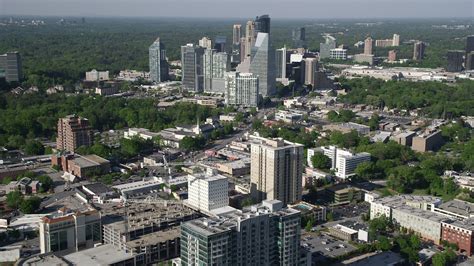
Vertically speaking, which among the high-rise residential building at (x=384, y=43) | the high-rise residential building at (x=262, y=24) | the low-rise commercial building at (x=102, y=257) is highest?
the high-rise residential building at (x=262, y=24)

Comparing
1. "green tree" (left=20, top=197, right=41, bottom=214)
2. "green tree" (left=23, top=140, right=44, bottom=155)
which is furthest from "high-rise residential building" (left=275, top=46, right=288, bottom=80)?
"green tree" (left=20, top=197, right=41, bottom=214)

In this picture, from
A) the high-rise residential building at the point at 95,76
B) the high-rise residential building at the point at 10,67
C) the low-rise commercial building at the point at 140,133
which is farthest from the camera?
the high-rise residential building at the point at 95,76

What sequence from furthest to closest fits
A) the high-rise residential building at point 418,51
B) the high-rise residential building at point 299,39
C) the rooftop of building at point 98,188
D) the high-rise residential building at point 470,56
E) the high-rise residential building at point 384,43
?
the high-rise residential building at point 384,43
the high-rise residential building at point 299,39
the high-rise residential building at point 418,51
the high-rise residential building at point 470,56
the rooftop of building at point 98,188

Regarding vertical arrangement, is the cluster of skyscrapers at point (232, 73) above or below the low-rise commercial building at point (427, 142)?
above

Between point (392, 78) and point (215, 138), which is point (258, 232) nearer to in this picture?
point (215, 138)

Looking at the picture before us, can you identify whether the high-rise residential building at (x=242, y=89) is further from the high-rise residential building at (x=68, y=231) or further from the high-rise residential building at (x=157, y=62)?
the high-rise residential building at (x=68, y=231)

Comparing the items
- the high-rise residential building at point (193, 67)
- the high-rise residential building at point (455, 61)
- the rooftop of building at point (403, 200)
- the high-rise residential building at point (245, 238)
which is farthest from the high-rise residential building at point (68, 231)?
the high-rise residential building at point (455, 61)
